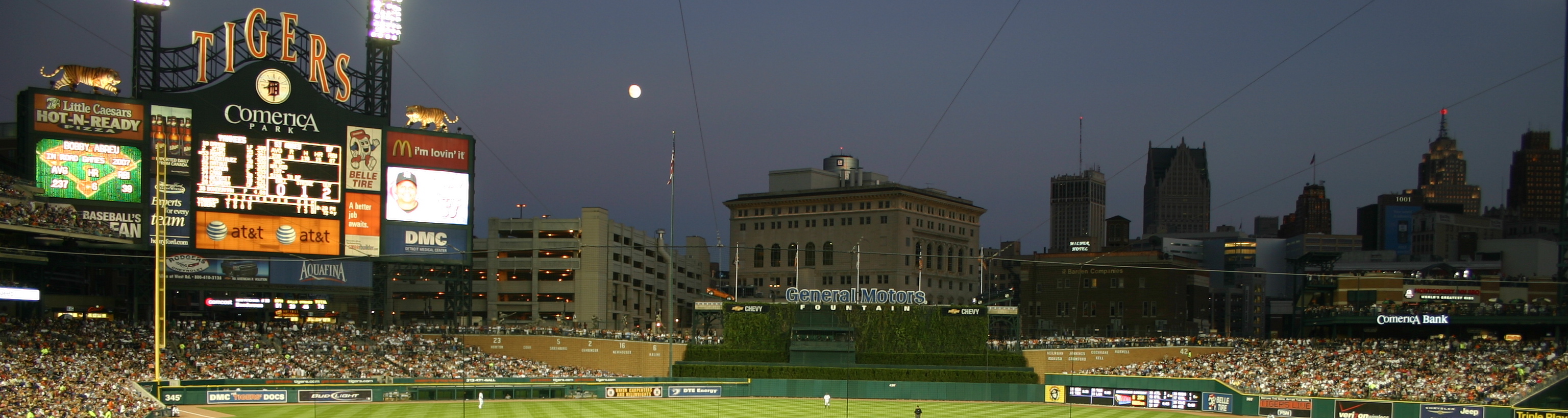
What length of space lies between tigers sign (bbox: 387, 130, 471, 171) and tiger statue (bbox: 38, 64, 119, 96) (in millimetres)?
13939

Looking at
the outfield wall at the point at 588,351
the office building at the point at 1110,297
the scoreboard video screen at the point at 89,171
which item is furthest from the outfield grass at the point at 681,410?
the office building at the point at 1110,297

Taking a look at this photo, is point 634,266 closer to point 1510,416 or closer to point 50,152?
point 50,152

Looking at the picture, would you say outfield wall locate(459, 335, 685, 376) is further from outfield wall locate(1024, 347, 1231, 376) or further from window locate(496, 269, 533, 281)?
window locate(496, 269, 533, 281)

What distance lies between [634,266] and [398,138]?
4704 centimetres

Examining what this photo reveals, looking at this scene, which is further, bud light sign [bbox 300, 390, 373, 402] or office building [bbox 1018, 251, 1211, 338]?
office building [bbox 1018, 251, 1211, 338]

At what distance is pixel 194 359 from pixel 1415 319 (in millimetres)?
62485

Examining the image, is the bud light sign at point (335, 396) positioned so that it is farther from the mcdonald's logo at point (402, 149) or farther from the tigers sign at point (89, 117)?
the tigers sign at point (89, 117)

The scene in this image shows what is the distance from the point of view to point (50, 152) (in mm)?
61031

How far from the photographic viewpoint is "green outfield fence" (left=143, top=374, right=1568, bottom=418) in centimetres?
5297

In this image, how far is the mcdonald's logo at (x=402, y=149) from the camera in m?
70.1

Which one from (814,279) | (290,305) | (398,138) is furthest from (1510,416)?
(814,279)

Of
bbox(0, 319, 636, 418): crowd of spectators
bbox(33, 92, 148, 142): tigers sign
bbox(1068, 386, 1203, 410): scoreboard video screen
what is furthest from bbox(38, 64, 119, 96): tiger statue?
bbox(1068, 386, 1203, 410): scoreboard video screen

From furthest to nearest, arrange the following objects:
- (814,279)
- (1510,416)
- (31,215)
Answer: (814,279)
(31,215)
(1510,416)

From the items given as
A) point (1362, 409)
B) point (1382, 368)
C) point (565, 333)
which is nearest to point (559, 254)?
point (565, 333)
